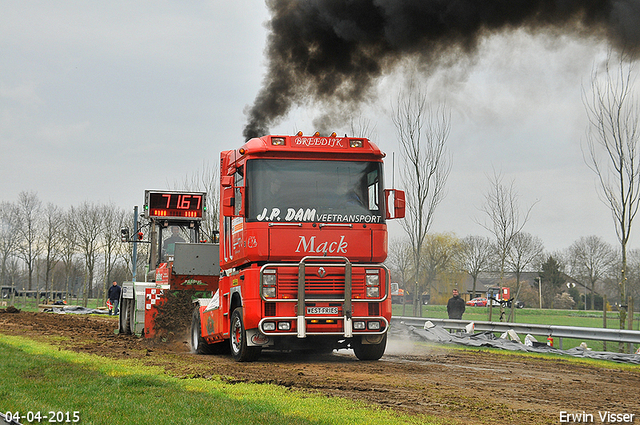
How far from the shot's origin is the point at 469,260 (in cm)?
6269

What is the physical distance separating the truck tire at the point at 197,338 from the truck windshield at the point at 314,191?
3.81 metres

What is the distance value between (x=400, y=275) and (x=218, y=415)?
4366 centimetres

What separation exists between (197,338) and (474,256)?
5174 centimetres

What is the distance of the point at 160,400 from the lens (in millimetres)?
6660

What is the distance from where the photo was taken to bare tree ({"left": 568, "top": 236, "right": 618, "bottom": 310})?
64.3m

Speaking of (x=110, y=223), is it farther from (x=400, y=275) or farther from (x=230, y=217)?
(x=230, y=217)

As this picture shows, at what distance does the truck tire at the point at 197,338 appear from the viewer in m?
13.2

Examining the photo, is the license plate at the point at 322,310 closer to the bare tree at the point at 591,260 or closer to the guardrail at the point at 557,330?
the guardrail at the point at 557,330

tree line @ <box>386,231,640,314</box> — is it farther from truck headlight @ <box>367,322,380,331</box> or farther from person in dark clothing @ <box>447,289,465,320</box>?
truck headlight @ <box>367,322,380,331</box>

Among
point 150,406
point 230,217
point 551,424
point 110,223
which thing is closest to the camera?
point 551,424

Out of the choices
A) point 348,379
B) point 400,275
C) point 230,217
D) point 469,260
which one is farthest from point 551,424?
point 469,260

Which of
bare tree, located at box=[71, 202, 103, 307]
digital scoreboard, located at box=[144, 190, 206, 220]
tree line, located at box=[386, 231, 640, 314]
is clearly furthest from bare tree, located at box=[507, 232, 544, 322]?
bare tree, located at box=[71, 202, 103, 307]

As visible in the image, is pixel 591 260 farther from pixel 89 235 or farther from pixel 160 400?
pixel 160 400

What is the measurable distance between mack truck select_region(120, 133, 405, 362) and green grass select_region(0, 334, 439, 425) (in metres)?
→ 2.20
